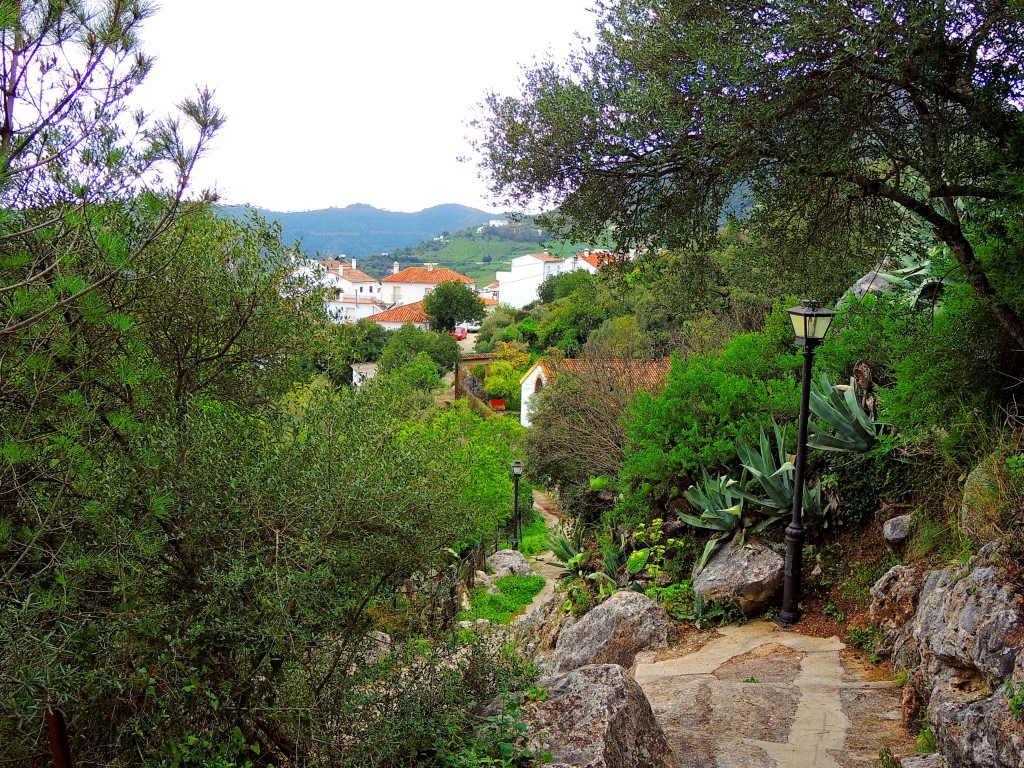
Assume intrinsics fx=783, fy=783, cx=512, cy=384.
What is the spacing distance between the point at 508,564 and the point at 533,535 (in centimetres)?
680

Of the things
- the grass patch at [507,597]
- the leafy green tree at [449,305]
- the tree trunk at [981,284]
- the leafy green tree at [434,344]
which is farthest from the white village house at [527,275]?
the tree trunk at [981,284]

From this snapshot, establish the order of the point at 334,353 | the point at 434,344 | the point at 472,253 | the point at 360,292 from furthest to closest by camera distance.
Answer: the point at 472,253
the point at 360,292
the point at 434,344
the point at 334,353

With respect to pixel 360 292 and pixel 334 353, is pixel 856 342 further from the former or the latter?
pixel 360 292

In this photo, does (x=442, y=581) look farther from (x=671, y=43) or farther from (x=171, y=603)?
(x=671, y=43)

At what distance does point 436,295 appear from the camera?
66812 millimetres

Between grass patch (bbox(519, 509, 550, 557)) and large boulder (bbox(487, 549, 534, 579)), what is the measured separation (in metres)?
1.60

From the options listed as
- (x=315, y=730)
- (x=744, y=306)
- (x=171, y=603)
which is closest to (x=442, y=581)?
(x=315, y=730)

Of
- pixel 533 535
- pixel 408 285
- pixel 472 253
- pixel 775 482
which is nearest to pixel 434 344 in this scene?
pixel 533 535

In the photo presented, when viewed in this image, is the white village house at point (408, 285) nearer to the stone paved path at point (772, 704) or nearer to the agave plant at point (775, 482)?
the agave plant at point (775, 482)

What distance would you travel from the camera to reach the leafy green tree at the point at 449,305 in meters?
66.7

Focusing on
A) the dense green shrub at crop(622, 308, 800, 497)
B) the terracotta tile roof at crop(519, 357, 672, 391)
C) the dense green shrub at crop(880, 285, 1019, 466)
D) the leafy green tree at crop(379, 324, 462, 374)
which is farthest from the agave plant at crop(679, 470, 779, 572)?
the leafy green tree at crop(379, 324, 462, 374)

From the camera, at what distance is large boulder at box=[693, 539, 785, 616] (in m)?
9.01

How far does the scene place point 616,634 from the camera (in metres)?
9.00

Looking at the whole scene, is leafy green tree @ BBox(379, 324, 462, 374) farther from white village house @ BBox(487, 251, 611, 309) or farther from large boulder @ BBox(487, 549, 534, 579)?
white village house @ BBox(487, 251, 611, 309)
